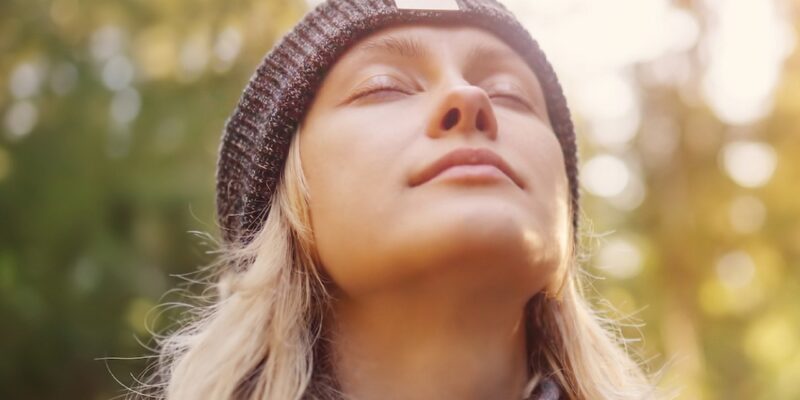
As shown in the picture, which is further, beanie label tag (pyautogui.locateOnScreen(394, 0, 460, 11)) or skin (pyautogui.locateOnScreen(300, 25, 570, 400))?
beanie label tag (pyautogui.locateOnScreen(394, 0, 460, 11))

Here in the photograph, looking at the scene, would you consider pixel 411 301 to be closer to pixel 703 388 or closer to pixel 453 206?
pixel 453 206

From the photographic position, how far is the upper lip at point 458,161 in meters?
1.43

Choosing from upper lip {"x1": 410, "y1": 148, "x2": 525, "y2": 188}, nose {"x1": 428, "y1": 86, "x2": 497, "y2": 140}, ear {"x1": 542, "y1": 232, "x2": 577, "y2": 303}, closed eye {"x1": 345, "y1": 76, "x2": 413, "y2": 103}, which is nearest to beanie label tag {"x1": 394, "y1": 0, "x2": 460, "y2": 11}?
closed eye {"x1": 345, "y1": 76, "x2": 413, "y2": 103}

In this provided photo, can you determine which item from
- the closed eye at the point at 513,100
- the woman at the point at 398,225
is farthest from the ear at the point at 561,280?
the closed eye at the point at 513,100

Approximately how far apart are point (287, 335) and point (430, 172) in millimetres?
483

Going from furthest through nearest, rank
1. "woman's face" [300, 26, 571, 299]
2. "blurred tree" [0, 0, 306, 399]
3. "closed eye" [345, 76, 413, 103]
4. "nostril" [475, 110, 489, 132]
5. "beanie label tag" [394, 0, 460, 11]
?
"blurred tree" [0, 0, 306, 399]
"beanie label tag" [394, 0, 460, 11]
"closed eye" [345, 76, 413, 103]
"nostril" [475, 110, 489, 132]
"woman's face" [300, 26, 571, 299]

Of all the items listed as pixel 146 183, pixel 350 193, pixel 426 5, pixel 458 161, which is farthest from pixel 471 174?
pixel 146 183

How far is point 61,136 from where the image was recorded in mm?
5078

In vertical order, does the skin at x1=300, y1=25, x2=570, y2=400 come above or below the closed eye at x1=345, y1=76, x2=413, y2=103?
below

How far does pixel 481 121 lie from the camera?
4.96ft

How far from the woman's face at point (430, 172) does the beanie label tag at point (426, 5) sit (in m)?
0.05

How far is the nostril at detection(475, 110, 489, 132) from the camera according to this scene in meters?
1.50

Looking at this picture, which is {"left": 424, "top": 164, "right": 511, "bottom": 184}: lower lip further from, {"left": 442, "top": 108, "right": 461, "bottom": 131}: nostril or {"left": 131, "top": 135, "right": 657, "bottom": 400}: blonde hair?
{"left": 131, "top": 135, "right": 657, "bottom": 400}: blonde hair

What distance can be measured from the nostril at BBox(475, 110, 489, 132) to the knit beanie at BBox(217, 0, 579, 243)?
1.01ft
